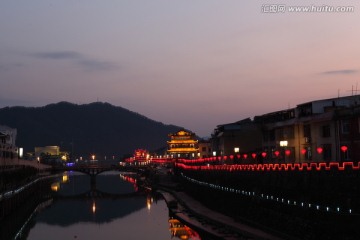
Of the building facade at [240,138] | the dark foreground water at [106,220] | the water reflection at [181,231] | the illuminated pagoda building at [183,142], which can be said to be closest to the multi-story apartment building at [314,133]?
the building facade at [240,138]

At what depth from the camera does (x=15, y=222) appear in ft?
224

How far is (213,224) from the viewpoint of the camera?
54.2 m

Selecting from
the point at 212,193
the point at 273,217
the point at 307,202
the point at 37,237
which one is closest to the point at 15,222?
the point at 37,237

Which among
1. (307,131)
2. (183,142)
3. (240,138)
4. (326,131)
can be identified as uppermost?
(183,142)

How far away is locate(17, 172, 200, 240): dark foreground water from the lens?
61.8 m

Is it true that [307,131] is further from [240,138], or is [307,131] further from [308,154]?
[240,138]

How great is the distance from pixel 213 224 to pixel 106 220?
28173mm

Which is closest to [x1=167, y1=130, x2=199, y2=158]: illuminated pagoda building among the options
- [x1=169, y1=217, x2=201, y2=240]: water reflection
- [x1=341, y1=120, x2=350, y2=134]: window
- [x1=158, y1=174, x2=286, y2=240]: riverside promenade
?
[x1=158, y1=174, x2=286, y2=240]: riverside promenade

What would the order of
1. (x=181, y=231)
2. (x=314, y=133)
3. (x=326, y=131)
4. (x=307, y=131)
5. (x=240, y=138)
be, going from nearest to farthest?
(x=326, y=131) → (x=314, y=133) → (x=181, y=231) → (x=307, y=131) → (x=240, y=138)

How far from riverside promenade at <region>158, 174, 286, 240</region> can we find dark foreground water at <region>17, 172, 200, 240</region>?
131 centimetres

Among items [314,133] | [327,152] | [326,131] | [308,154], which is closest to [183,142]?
[308,154]

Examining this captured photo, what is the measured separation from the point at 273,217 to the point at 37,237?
99.4 feet

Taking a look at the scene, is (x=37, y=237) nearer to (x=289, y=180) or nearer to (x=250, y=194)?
(x=250, y=194)

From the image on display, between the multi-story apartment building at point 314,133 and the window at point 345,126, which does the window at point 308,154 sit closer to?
the multi-story apartment building at point 314,133
